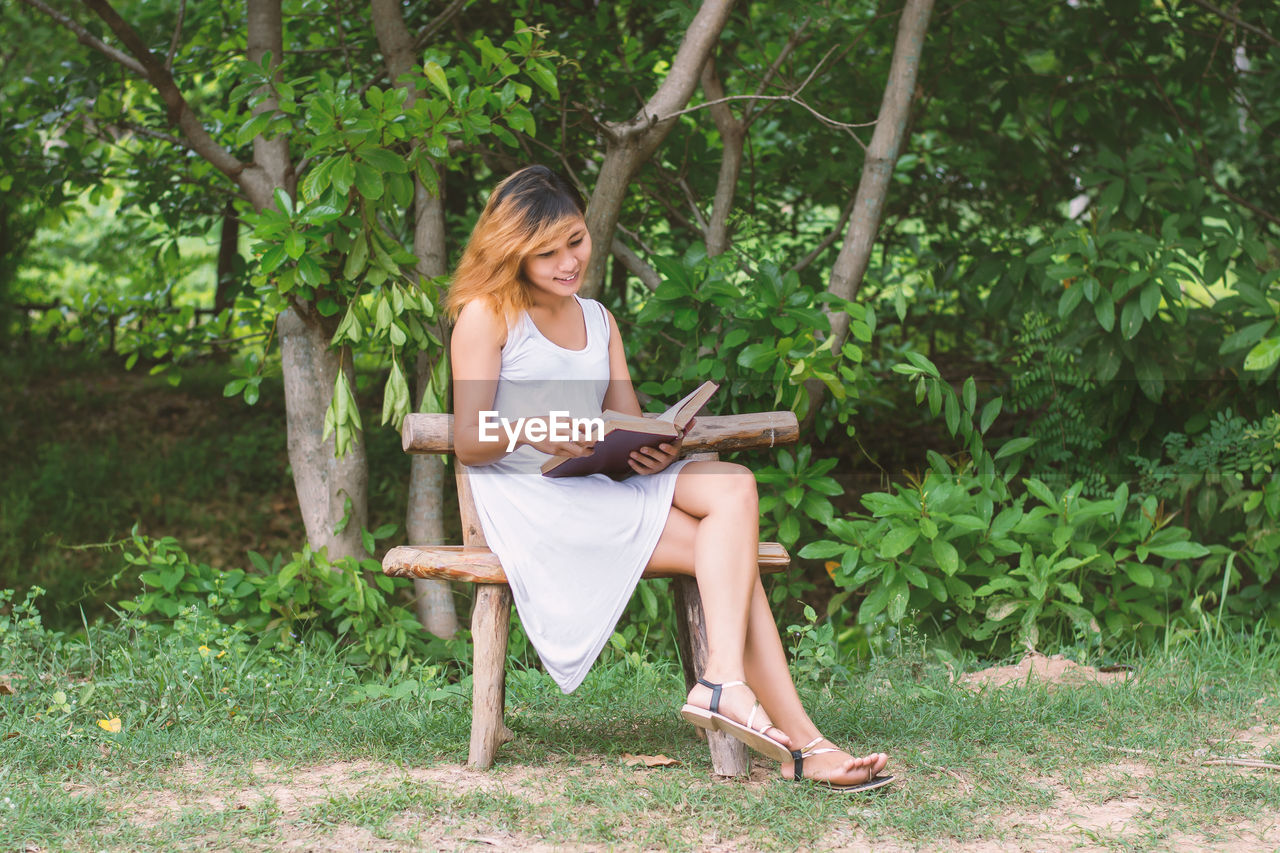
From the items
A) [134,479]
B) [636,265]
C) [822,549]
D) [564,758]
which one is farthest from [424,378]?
[134,479]

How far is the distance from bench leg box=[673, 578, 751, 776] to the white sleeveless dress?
0.64 feet

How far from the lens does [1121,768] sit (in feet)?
9.44

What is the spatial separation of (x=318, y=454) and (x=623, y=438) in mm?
1921

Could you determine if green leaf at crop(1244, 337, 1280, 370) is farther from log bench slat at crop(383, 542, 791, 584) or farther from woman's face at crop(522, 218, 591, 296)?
woman's face at crop(522, 218, 591, 296)

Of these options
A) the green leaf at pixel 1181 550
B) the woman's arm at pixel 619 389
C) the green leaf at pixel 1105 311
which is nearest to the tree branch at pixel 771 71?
the green leaf at pixel 1105 311

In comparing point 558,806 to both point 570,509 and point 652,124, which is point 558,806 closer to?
point 570,509

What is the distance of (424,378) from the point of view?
443 centimetres

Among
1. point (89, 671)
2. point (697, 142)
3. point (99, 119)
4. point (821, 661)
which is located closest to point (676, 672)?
point (821, 661)

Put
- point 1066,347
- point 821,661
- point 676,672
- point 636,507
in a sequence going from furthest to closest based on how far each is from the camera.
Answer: point 1066,347 → point 676,672 → point 821,661 → point 636,507

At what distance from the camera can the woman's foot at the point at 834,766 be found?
2613mm

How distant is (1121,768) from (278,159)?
3.54m

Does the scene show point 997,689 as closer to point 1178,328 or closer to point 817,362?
point 817,362

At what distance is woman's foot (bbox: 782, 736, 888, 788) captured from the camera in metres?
2.61

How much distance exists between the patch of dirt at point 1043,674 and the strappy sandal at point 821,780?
3.08 ft
